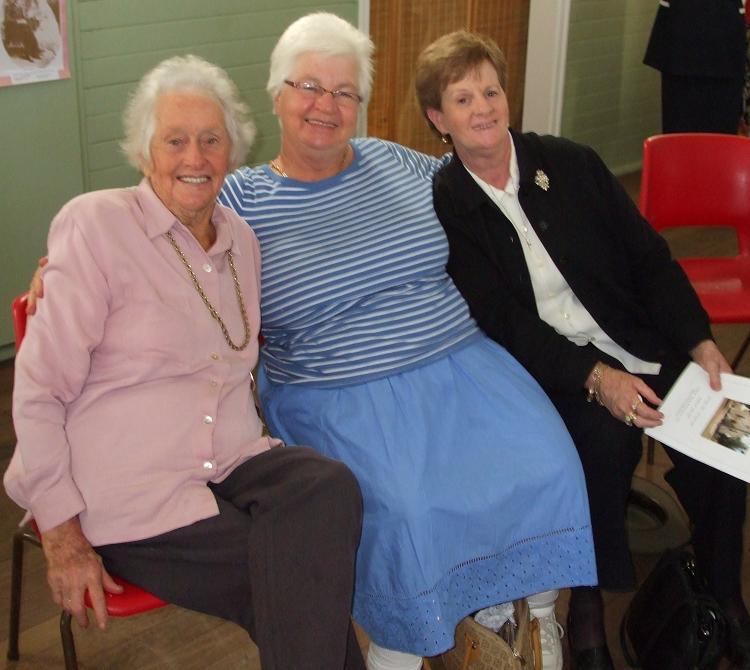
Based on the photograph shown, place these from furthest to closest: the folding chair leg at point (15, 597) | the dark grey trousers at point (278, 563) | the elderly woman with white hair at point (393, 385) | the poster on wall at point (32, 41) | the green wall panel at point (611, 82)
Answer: the green wall panel at point (611, 82) → the poster on wall at point (32, 41) → the folding chair leg at point (15, 597) → the elderly woman with white hair at point (393, 385) → the dark grey trousers at point (278, 563)

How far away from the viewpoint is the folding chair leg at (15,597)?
74.9 inches

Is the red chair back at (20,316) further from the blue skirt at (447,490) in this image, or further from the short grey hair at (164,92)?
the blue skirt at (447,490)

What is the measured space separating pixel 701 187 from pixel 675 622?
140 centimetres

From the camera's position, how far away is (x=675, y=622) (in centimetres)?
201

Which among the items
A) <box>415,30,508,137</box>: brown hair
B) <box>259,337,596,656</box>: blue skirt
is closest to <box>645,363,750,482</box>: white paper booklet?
<box>259,337,596,656</box>: blue skirt

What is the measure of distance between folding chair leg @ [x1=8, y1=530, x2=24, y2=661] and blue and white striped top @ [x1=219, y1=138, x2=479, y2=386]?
585mm

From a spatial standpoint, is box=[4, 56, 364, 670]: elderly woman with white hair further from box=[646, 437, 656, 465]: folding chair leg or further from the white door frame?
the white door frame

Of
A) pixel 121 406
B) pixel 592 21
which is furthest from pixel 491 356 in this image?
pixel 592 21

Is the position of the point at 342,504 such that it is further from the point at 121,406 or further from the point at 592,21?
the point at 592,21

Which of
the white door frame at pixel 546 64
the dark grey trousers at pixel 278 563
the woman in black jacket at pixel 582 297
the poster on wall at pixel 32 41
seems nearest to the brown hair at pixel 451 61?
the woman in black jacket at pixel 582 297

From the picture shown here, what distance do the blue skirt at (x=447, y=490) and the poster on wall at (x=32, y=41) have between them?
1739mm

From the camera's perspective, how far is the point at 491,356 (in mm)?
2047

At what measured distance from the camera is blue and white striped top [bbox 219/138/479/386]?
1933 mm

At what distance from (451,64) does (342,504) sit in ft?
3.21
